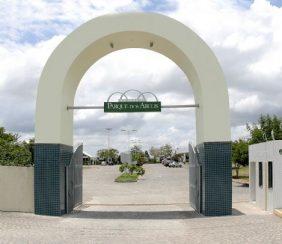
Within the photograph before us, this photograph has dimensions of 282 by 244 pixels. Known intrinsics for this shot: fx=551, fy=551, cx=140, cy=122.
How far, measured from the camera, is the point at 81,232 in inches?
560

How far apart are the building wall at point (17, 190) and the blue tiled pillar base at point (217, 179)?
18.8 feet

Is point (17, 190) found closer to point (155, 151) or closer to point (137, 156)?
point (137, 156)

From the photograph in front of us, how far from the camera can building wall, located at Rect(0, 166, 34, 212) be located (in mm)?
18141

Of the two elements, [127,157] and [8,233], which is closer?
[8,233]

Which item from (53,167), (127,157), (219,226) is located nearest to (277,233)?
(219,226)

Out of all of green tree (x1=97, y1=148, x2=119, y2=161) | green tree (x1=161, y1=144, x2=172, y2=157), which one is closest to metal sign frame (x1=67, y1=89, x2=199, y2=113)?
green tree (x1=97, y1=148, x2=119, y2=161)

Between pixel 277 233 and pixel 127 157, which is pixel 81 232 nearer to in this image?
pixel 277 233

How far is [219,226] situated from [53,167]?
233 inches

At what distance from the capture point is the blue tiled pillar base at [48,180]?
17.8 meters

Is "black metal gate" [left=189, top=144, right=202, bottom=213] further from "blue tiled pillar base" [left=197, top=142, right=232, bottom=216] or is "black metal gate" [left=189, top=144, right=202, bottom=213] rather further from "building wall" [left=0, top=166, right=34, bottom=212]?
"building wall" [left=0, top=166, right=34, bottom=212]

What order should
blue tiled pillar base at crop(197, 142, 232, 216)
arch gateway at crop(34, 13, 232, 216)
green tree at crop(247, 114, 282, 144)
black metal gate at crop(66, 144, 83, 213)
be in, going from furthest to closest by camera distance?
green tree at crop(247, 114, 282, 144) → black metal gate at crop(66, 144, 83, 213) → arch gateway at crop(34, 13, 232, 216) → blue tiled pillar base at crop(197, 142, 232, 216)

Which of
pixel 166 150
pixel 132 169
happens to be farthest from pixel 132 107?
pixel 166 150

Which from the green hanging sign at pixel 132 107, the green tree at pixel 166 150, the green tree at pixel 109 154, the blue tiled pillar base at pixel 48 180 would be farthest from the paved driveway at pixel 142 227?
the green tree at pixel 166 150

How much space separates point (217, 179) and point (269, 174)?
6.91ft
